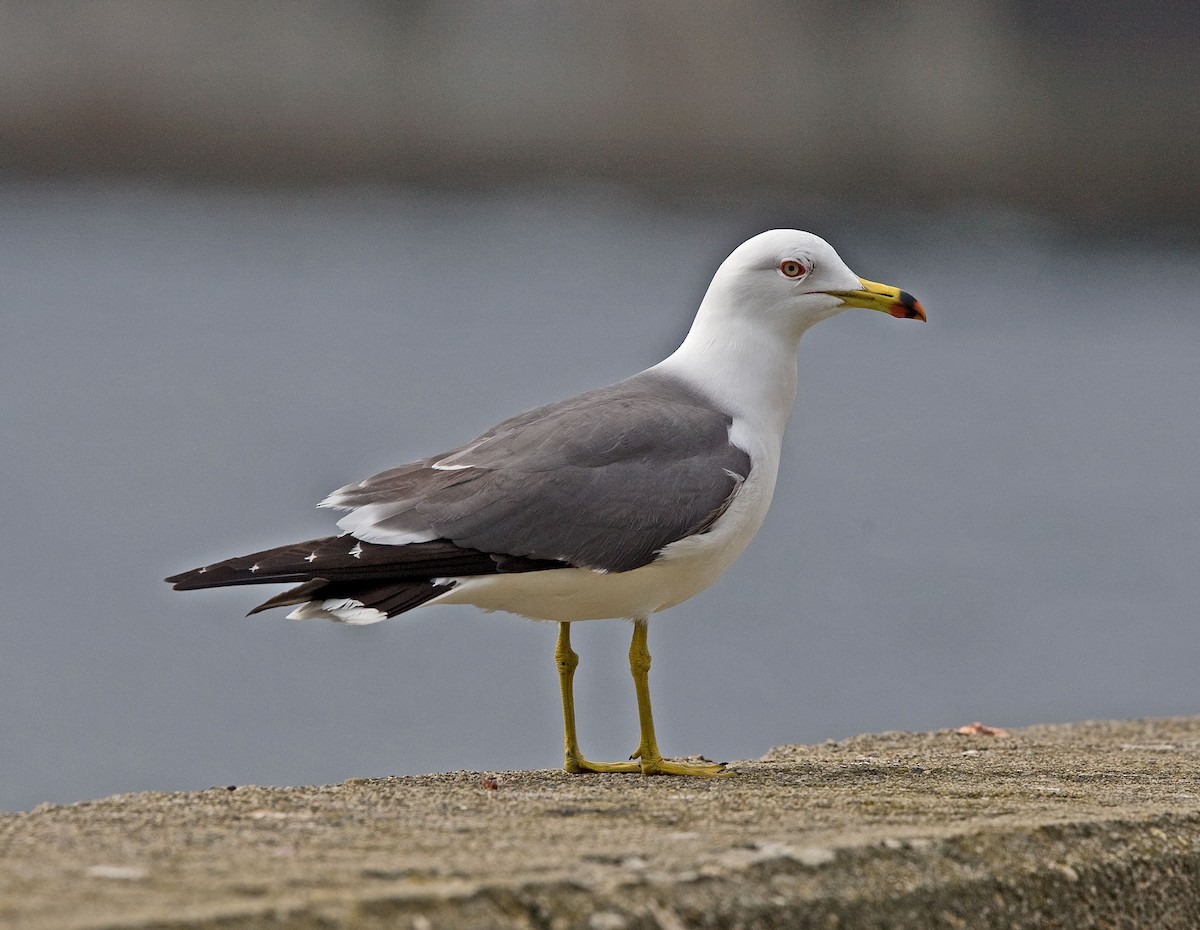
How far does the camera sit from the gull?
3.20 metres

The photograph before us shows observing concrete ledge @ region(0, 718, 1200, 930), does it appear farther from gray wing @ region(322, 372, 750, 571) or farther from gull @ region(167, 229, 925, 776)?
gray wing @ region(322, 372, 750, 571)

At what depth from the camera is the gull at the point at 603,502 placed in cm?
320

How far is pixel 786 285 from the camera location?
3.87 m

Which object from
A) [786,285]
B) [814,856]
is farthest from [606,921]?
[786,285]

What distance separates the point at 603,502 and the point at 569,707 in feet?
2.08

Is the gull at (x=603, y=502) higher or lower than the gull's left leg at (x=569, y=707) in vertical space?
higher

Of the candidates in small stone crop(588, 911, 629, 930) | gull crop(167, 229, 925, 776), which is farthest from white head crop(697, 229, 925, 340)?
small stone crop(588, 911, 629, 930)

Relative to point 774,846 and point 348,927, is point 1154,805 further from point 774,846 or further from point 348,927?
point 348,927

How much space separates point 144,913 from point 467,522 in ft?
5.47

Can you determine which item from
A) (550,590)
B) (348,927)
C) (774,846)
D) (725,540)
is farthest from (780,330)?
(348,927)

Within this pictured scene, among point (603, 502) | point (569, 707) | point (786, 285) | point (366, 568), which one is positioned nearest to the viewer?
point (366, 568)

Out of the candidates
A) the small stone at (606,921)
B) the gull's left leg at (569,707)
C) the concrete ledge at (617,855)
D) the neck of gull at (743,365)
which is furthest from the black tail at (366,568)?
the small stone at (606,921)

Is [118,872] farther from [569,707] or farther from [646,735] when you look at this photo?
[569,707]

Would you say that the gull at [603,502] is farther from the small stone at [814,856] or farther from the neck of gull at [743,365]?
the small stone at [814,856]
